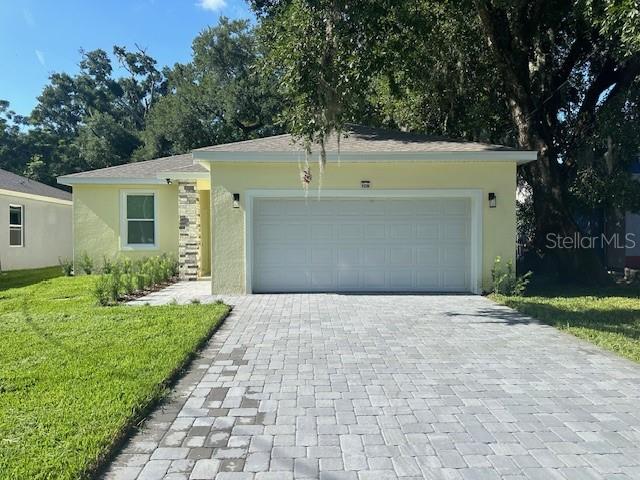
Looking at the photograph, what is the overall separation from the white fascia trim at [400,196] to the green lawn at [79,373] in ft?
6.83

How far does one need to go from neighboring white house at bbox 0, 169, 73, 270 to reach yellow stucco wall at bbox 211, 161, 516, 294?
30.8 ft

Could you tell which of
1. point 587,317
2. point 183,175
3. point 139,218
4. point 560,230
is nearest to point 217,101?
point 139,218

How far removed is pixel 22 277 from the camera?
1401 centimetres

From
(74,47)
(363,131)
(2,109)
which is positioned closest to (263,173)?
(363,131)

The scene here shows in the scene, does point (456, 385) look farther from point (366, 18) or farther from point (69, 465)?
point (366, 18)

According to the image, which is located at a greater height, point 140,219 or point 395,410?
point 140,219

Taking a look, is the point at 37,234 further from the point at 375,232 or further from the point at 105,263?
the point at 375,232

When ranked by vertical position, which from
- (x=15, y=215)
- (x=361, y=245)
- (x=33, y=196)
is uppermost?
(x=33, y=196)

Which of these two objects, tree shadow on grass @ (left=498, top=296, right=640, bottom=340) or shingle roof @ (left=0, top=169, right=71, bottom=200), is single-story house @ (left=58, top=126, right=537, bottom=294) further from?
shingle roof @ (left=0, top=169, right=71, bottom=200)

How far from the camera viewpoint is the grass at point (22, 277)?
12.4 m

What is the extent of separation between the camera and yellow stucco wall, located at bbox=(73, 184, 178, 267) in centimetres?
1399

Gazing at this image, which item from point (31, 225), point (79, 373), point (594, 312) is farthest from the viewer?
point (31, 225)

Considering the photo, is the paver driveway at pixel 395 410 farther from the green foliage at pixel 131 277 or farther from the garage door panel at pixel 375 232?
the garage door panel at pixel 375 232

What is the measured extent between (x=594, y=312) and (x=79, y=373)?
7731 millimetres
